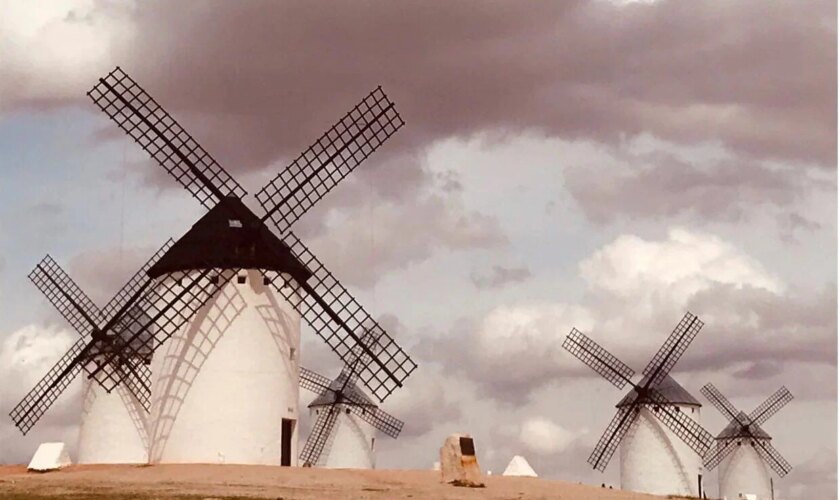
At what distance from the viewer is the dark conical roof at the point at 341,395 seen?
180 ft

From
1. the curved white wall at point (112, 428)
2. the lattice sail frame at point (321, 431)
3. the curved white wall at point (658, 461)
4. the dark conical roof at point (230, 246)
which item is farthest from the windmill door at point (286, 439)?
the curved white wall at point (658, 461)

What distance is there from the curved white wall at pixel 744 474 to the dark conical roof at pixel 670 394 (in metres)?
5.97

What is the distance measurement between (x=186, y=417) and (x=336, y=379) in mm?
24873

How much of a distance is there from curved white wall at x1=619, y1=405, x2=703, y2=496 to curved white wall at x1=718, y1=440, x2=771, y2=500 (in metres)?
5.41

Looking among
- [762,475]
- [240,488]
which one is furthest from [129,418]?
[762,475]

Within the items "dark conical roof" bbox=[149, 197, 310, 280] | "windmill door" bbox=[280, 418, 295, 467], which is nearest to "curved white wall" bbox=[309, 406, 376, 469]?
"windmill door" bbox=[280, 418, 295, 467]

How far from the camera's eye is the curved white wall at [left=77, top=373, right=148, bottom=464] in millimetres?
41906

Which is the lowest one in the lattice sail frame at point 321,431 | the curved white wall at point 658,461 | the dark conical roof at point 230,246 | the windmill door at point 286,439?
the windmill door at point 286,439

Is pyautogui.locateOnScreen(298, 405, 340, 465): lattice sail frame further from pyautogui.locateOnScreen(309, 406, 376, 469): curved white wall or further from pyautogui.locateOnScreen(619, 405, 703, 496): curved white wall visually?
pyautogui.locateOnScreen(619, 405, 703, 496): curved white wall

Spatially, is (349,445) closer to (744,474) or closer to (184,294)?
(744,474)

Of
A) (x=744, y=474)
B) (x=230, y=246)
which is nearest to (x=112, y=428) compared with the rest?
(x=230, y=246)

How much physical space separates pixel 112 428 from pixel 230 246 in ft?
44.4

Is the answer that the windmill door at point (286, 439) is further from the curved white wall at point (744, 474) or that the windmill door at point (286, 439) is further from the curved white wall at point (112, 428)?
the curved white wall at point (744, 474)

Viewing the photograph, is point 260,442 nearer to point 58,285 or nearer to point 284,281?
point 284,281
